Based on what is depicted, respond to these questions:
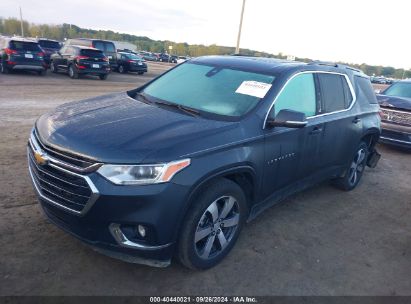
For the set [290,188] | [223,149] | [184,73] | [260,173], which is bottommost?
[290,188]

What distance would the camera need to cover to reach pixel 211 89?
400 centimetres

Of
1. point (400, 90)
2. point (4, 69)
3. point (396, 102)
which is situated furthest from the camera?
point (4, 69)

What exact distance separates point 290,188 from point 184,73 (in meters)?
1.88

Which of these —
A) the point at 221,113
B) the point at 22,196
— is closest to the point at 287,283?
the point at 221,113

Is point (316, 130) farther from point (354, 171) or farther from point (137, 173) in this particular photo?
point (137, 173)

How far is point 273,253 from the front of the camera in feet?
12.4

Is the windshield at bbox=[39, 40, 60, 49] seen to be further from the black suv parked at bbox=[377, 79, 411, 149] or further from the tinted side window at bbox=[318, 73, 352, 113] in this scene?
the tinted side window at bbox=[318, 73, 352, 113]

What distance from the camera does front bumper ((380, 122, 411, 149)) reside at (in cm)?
839

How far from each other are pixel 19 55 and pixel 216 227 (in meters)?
17.3

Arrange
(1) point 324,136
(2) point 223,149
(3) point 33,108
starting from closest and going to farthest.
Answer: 1. (2) point 223,149
2. (1) point 324,136
3. (3) point 33,108

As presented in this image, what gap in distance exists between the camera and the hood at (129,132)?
279 centimetres

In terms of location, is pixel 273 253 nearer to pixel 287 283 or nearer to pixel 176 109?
pixel 287 283

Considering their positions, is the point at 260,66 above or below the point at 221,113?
above

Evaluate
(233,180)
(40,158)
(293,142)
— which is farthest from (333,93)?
(40,158)
